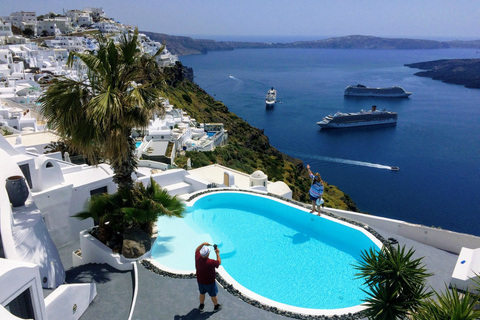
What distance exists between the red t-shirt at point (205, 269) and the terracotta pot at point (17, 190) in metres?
3.96

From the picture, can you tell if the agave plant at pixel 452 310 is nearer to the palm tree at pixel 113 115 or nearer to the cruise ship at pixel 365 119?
the palm tree at pixel 113 115

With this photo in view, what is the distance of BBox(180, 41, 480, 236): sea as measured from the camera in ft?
124

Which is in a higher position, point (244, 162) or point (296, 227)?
point (296, 227)

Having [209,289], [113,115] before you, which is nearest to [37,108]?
[113,115]

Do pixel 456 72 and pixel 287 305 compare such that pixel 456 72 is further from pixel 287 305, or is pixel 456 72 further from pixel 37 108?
pixel 287 305

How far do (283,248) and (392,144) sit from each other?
2088 inches

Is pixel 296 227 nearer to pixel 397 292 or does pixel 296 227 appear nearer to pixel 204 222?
pixel 204 222

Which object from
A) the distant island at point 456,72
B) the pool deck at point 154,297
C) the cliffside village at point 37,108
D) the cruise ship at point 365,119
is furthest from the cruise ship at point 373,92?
the pool deck at point 154,297

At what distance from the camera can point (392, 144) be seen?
57094 millimetres

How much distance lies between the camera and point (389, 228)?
384 inches

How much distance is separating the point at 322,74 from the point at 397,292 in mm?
136328

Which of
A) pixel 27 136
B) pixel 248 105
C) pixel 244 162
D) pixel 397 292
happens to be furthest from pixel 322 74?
pixel 397 292

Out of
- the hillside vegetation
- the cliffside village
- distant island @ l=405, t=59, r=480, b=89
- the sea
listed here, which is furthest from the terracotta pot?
distant island @ l=405, t=59, r=480, b=89

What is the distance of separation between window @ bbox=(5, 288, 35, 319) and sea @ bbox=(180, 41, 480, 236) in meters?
35.0
